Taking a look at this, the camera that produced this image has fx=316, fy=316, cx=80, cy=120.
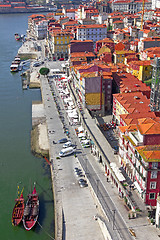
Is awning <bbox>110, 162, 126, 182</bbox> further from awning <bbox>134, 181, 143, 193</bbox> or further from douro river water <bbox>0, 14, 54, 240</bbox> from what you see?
douro river water <bbox>0, 14, 54, 240</bbox>

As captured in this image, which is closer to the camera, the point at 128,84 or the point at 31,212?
the point at 31,212

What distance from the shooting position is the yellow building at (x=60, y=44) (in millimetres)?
127688

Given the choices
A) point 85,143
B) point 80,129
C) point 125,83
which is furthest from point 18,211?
point 125,83

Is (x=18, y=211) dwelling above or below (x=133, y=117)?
below

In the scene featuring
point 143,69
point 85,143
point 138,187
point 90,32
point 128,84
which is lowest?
point 85,143

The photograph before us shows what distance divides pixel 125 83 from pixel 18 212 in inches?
1693

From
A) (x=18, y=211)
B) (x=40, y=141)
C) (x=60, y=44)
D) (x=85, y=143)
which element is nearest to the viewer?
(x=18, y=211)

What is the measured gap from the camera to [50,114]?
7262 cm

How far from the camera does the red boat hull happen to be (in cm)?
4275

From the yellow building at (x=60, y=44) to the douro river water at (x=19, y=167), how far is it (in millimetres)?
35202

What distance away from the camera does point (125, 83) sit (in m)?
75.6

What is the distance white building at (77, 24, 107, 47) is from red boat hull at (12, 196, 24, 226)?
305 feet

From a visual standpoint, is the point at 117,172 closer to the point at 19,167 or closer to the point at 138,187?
the point at 138,187

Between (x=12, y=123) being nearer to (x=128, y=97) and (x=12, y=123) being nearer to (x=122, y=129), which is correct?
(x=128, y=97)
